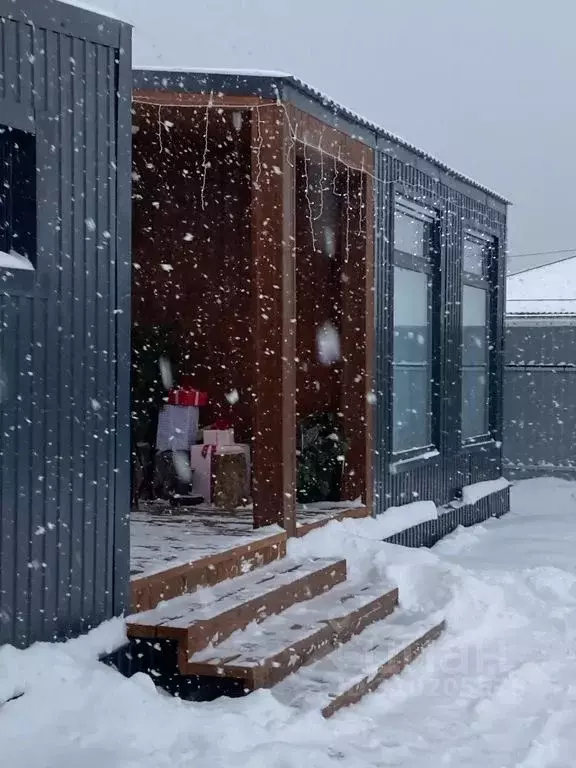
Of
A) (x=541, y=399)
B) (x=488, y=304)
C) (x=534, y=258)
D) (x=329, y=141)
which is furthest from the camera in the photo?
(x=534, y=258)

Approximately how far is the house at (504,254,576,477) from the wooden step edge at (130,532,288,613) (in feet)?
30.0

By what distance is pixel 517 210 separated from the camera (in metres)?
40.0

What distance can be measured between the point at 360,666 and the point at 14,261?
2558 mm

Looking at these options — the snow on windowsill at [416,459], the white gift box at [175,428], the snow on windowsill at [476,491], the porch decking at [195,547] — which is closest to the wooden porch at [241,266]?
the white gift box at [175,428]

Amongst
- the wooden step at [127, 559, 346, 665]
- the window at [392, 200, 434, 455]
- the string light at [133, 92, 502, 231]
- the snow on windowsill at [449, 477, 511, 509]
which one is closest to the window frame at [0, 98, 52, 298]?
the wooden step at [127, 559, 346, 665]

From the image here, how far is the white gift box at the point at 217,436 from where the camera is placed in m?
8.13

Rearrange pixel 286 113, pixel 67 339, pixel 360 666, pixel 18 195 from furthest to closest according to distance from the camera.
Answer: pixel 286 113, pixel 360 666, pixel 67 339, pixel 18 195

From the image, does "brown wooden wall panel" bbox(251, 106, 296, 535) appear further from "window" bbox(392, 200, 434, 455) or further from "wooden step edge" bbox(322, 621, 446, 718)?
"window" bbox(392, 200, 434, 455)

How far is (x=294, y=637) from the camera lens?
5207 mm

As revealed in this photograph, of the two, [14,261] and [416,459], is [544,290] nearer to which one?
[416,459]

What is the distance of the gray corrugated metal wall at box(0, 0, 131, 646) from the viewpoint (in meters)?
4.37

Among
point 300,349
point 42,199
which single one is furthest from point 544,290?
point 42,199

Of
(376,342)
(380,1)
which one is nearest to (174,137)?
(376,342)

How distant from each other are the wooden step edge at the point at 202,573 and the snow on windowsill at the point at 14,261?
1.64 m
